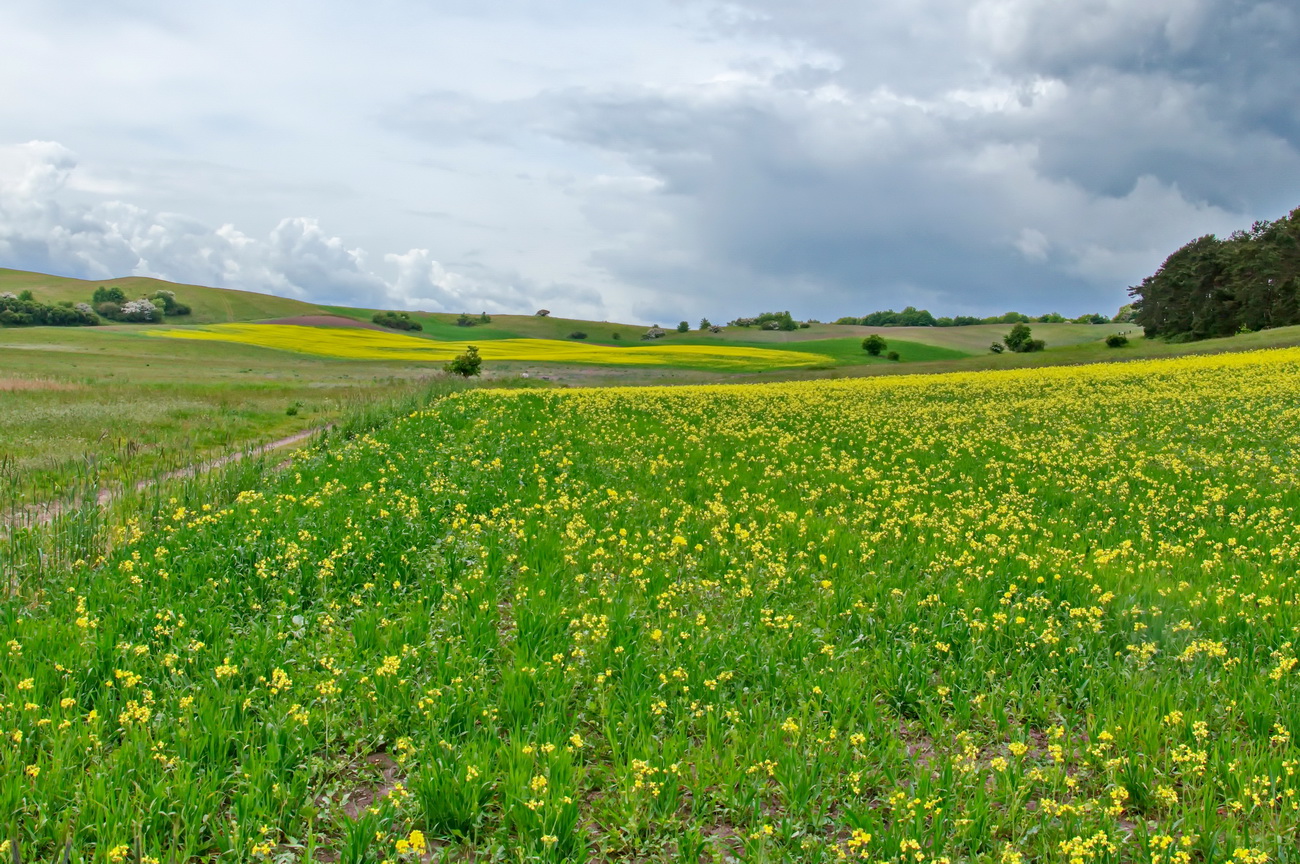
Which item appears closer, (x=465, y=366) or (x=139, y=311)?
(x=465, y=366)

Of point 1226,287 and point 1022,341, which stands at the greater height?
point 1226,287

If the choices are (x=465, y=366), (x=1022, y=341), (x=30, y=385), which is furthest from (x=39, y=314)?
(x=1022, y=341)

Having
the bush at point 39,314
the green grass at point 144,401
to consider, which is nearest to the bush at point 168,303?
the bush at point 39,314

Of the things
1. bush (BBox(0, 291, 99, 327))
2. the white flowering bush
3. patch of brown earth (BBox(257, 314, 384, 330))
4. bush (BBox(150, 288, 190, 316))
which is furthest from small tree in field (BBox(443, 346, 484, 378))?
bush (BBox(150, 288, 190, 316))

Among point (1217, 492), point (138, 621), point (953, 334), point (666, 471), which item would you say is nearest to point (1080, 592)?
point (1217, 492)

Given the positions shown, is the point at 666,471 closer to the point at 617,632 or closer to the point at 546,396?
the point at 617,632

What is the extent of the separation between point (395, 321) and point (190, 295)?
3449 centimetres

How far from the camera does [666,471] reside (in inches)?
559

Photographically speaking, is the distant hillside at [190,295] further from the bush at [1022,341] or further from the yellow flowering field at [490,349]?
the bush at [1022,341]

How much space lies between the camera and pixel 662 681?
18.6 feet

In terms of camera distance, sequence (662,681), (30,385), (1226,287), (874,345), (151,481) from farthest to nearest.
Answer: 1. (874,345)
2. (1226,287)
3. (30,385)
4. (151,481)
5. (662,681)

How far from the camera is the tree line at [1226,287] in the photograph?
212ft

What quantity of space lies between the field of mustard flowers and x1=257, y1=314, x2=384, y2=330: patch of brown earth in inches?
4064

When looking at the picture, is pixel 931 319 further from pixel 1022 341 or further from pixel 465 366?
pixel 465 366
